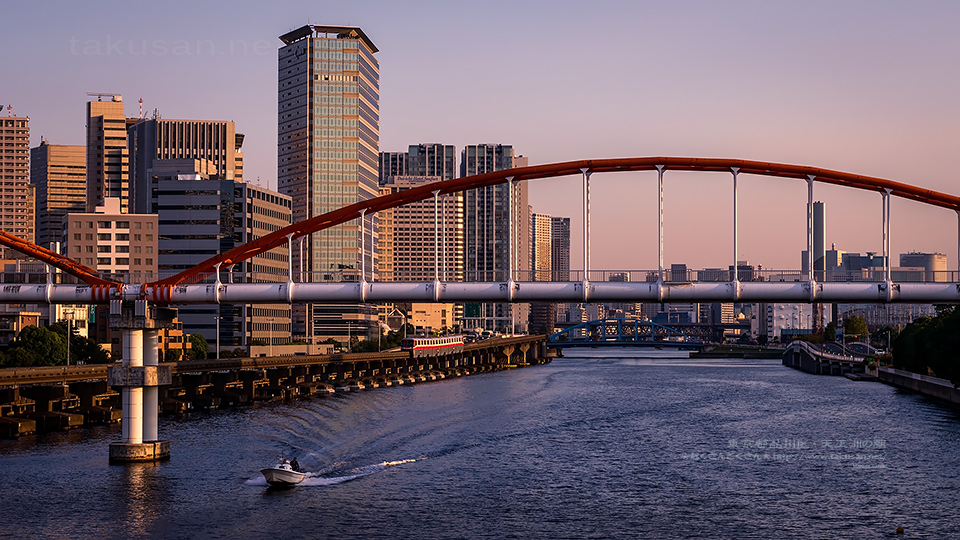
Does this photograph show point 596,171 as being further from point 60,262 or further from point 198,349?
point 198,349

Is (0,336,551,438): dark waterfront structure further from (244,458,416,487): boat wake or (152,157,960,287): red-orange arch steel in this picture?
(152,157,960,287): red-orange arch steel

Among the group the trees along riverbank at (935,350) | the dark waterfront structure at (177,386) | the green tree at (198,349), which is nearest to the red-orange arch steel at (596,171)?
the dark waterfront structure at (177,386)

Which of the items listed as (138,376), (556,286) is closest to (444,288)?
(556,286)

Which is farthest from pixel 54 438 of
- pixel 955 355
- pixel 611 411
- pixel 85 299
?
pixel 955 355

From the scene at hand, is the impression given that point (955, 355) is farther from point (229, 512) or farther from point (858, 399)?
point (229, 512)

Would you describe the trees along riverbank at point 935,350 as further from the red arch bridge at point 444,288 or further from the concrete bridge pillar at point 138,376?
the concrete bridge pillar at point 138,376

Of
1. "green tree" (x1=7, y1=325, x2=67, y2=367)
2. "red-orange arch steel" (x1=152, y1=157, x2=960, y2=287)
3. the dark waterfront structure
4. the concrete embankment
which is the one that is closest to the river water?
the dark waterfront structure
